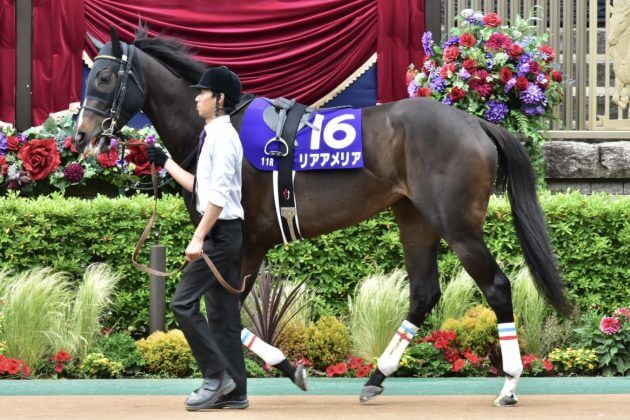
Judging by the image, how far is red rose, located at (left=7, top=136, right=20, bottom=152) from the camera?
10578 millimetres

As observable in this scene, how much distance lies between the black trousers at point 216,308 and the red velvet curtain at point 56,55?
4.81 m

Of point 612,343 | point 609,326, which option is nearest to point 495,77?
point 609,326

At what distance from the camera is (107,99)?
754 centimetres

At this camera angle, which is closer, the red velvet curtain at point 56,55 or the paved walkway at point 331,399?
the paved walkway at point 331,399

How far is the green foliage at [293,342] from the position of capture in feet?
29.0

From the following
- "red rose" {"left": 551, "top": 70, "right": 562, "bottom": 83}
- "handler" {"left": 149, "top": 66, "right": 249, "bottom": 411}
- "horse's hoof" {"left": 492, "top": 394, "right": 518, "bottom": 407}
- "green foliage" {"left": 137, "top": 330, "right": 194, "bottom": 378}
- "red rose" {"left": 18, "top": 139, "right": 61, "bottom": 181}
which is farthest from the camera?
"red rose" {"left": 551, "top": 70, "right": 562, "bottom": 83}

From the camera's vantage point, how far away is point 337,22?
1155 centimetres

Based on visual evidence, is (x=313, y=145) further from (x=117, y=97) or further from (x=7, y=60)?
(x=7, y=60)

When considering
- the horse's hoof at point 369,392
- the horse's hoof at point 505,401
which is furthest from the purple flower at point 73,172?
the horse's hoof at point 505,401

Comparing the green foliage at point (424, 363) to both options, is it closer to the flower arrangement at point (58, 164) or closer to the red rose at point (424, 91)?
the red rose at point (424, 91)

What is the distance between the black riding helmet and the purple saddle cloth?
0.60 meters

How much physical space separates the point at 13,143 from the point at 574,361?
5061mm

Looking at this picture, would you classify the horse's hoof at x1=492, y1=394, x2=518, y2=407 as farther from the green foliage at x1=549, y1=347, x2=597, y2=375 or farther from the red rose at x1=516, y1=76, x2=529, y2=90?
the red rose at x1=516, y1=76, x2=529, y2=90

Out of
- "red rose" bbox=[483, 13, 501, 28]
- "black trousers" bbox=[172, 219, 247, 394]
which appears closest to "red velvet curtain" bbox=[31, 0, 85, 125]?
"red rose" bbox=[483, 13, 501, 28]
